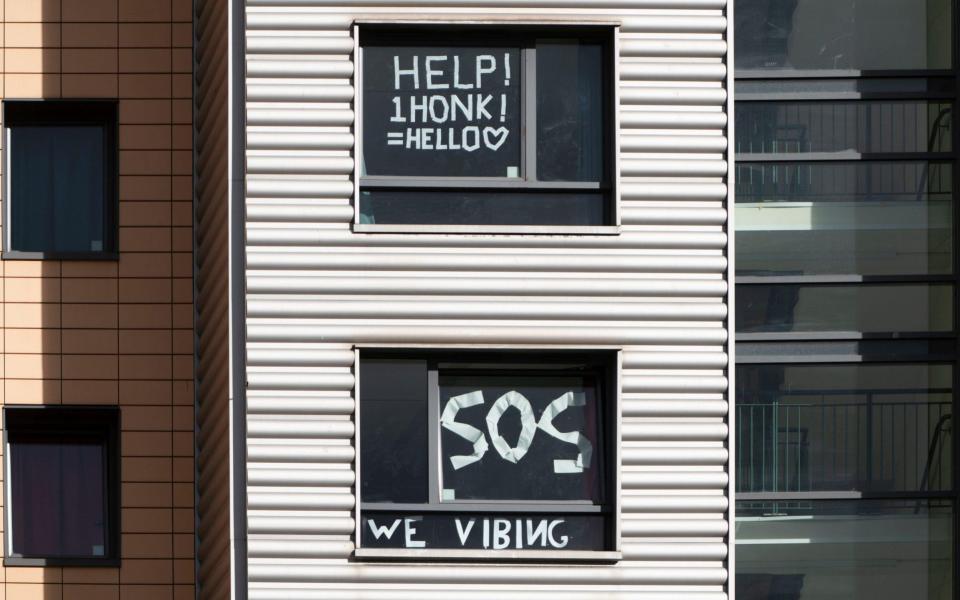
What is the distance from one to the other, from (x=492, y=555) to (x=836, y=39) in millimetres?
5267

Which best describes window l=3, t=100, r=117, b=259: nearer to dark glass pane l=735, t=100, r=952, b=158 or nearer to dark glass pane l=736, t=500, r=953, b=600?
dark glass pane l=735, t=100, r=952, b=158

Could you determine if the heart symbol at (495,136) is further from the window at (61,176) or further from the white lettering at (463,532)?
the window at (61,176)

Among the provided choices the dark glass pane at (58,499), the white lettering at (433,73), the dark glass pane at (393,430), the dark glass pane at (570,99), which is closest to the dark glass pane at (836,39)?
the dark glass pane at (570,99)

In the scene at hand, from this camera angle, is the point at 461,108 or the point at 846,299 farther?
the point at 846,299

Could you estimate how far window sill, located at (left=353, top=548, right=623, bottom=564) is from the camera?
35.3 feet

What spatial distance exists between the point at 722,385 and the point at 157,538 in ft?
16.3

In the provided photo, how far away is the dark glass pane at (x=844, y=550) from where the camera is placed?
1184 centimetres

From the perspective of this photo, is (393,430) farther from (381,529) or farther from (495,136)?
(495,136)

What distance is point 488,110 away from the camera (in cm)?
1113

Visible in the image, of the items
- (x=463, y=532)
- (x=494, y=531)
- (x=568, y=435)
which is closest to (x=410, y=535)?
(x=463, y=532)

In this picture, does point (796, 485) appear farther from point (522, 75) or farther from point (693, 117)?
point (522, 75)

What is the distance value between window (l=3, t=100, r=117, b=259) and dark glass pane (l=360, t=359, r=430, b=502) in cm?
299

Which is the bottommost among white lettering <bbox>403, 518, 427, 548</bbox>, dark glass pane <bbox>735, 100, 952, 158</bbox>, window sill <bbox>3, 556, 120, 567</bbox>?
window sill <bbox>3, 556, 120, 567</bbox>

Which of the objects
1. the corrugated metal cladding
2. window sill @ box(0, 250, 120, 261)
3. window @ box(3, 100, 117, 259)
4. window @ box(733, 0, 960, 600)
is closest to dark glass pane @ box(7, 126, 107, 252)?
window @ box(3, 100, 117, 259)
